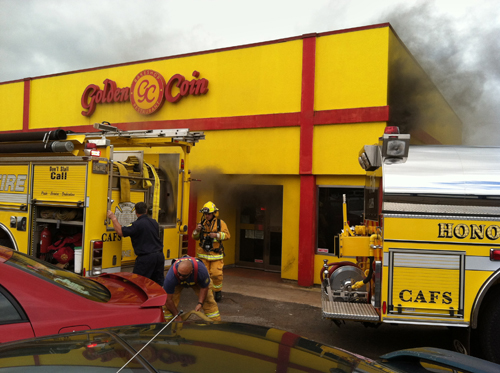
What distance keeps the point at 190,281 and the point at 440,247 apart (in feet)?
9.26

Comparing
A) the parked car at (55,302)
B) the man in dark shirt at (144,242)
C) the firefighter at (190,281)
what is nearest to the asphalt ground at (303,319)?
the firefighter at (190,281)

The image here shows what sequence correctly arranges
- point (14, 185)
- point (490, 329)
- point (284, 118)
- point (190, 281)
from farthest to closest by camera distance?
1. point (284, 118)
2. point (14, 185)
3. point (190, 281)
4. point (490, 329)

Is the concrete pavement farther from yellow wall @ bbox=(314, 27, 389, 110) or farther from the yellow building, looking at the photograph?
yellow wall @ bbox=(314, 27, 389, 110)

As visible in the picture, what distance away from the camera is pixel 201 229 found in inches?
297

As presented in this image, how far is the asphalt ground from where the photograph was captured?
18.2 feet

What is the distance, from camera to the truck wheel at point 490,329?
4.38 m

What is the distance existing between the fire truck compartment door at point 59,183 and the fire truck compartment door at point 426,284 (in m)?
4.19

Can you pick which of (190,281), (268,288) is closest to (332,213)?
(268,288)

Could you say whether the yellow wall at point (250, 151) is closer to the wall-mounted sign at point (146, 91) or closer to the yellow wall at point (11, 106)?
the wall-mounted sign at point (146, 91)

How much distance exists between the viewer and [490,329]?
174 inches

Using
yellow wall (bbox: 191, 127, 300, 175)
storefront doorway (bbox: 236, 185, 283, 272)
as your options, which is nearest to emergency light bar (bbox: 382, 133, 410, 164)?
yellow wall (bbox: 191, 127, 300, 175)

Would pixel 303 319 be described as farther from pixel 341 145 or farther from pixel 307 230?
pixel 341 145

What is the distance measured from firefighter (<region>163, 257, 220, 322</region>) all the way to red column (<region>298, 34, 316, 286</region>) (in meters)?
4.19

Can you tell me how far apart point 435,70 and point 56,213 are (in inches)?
343
